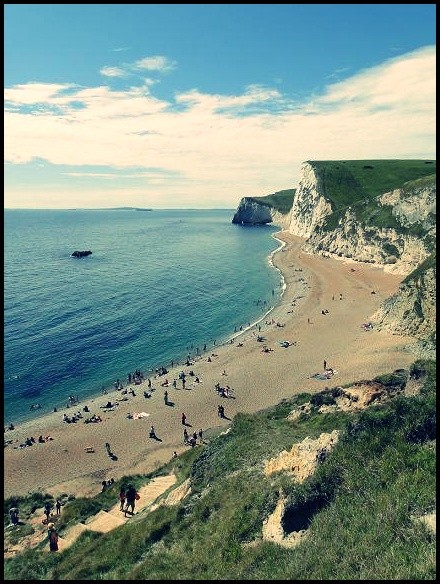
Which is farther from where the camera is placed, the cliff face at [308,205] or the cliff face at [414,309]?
the cliff face at [308,205]

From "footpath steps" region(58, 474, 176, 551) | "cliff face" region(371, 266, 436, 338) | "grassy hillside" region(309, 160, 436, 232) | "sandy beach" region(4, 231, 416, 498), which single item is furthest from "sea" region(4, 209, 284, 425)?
"grassy hillside" region(309, 160, 436, 232)

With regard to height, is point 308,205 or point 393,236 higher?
point 308,205

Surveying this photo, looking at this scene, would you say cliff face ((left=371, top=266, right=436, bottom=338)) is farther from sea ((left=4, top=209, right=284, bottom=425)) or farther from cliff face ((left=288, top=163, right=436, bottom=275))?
Result: cliff face ((left=288, top=163, right=436, bottom=275))

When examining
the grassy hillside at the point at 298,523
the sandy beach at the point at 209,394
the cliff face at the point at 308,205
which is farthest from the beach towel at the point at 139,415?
the cliff face at the point at 308,205

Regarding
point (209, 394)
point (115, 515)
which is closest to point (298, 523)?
point (115, 515)

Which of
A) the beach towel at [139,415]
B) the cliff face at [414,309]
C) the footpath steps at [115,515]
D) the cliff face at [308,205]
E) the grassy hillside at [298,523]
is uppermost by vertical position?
the cliff face at [308,205]

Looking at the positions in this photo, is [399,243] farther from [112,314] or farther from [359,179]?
[359,179]

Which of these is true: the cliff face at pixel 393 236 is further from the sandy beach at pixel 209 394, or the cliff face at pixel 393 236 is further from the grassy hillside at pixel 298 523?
the grassy hillside at pixel 298 523

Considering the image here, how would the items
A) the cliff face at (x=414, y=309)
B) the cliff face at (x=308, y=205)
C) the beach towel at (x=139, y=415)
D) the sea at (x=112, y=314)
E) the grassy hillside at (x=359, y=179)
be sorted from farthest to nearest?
the cliff face at (x=308, y=205)
the grassy hillside at (x=359, y=179)
the cliff face at (x=414, y=309)
the sea at (x=112, y=314)
the beach towel at (x=139, y=415)
